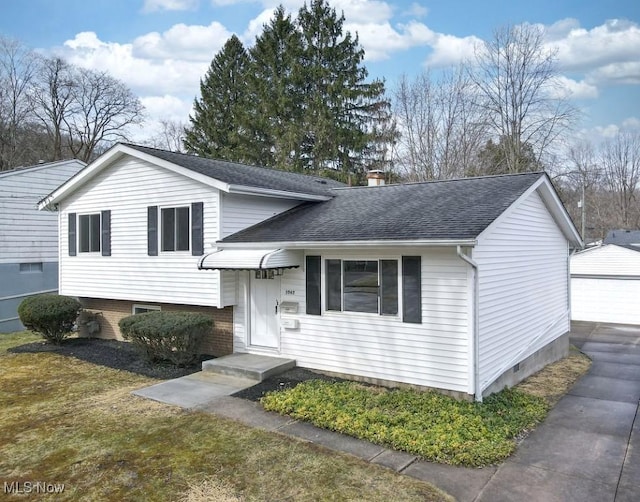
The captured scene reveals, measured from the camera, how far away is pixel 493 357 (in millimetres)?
8867

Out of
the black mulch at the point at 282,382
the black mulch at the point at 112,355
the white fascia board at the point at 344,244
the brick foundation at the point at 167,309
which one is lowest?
the black mulch at the point at 112,355

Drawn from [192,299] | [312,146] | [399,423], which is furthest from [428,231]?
[312,146]

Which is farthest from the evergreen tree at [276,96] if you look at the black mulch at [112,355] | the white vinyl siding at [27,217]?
the black mulch at [112,355]

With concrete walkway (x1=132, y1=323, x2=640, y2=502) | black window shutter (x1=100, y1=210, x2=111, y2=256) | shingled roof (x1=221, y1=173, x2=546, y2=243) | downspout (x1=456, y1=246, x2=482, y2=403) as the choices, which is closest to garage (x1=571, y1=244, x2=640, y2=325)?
concrete walkway (x1=132, y1=323, x2=640, y2=502)

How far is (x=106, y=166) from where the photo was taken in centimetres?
1316

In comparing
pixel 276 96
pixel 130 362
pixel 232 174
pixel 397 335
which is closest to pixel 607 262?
pixel 397 335

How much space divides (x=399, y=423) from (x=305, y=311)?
11.8 feet

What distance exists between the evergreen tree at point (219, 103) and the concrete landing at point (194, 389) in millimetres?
27250

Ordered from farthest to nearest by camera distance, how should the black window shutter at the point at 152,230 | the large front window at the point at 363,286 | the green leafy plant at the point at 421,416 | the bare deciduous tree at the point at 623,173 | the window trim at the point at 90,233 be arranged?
the bare deciduous tree at the point at 623,173 → the window trim at the point at 90,233 → the black window shutter at the point at 152,230 → the large front window at the point at 363,286 → the green leafy plant at the point at 421,416

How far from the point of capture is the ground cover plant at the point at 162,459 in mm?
5477

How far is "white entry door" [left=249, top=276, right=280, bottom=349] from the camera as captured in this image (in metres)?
10.8

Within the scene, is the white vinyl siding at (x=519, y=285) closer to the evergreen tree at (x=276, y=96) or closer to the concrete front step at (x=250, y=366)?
the concrete front step at (x=250, y=366)

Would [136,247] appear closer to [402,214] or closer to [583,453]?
[402,214]

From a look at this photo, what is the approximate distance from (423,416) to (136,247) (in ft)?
28.2
